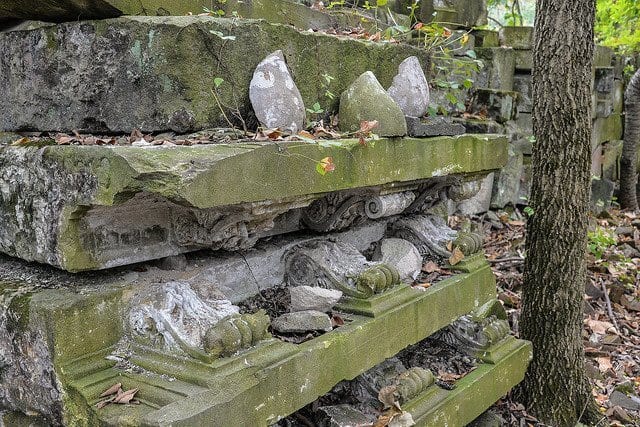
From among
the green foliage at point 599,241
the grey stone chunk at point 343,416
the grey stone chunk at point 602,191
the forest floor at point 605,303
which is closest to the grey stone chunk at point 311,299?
the grey stone chunk at point 343,416

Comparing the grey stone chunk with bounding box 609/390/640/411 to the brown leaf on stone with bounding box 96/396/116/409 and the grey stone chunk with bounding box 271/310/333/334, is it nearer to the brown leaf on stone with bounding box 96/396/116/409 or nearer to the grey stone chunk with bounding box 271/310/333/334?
the grey stone chunk with bounding box 271/310/333/334

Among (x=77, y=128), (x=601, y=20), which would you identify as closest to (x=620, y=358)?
(x=77, y=128)

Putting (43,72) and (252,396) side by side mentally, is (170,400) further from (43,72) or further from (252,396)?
(43,72)

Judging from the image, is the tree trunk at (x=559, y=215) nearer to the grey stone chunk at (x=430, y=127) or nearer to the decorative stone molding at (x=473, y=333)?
the decorative stone molding at (x=473, y=333)

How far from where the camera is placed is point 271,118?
112 inches

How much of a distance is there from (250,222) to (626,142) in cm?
822

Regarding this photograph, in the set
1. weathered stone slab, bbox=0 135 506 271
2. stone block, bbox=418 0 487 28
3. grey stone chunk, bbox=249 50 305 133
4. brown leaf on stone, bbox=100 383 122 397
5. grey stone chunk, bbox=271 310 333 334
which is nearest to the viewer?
weathered stone slab, bbox=0 135 506 271

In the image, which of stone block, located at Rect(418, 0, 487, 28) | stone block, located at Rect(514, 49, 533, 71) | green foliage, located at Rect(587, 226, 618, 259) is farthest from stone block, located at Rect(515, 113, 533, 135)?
green foliage, located at Rect(587, 226, 618, 259)

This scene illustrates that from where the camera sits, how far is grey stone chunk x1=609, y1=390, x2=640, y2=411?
460 centimetres

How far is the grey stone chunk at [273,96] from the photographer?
2.86 m

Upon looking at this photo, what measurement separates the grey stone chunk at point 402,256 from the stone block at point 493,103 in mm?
3461

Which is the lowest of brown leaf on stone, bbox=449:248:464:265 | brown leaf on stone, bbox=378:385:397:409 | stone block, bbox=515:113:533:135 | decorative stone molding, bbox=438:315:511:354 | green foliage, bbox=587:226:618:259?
green foliage, bbox=587:226:618:259

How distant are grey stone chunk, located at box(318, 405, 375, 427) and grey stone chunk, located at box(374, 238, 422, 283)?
2.84 feet

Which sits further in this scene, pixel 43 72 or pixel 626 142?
pixel 626 142
